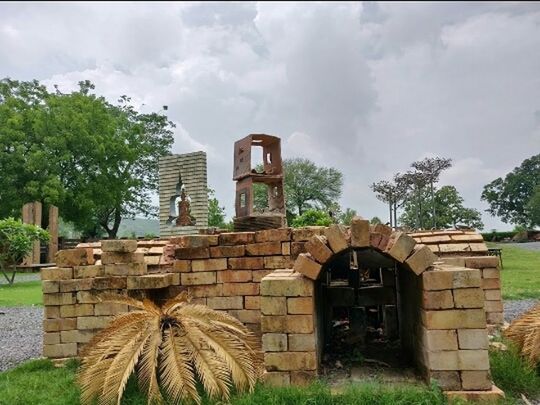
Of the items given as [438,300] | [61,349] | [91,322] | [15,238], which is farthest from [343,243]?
[15,238]

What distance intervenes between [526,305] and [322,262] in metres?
6.47

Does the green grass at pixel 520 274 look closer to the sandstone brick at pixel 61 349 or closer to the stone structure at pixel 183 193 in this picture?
the stone structure at pixel 183 193

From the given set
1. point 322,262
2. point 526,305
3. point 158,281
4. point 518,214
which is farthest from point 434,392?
point 518,214

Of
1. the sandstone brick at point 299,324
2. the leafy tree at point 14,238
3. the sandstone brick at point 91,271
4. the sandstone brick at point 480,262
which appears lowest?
the sandstone brick at point 299,324

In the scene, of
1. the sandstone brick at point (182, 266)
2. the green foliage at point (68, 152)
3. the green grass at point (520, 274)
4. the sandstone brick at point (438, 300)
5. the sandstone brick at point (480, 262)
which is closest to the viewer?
the sandstone brick at point (438, 300)

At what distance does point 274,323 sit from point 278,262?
4.51 feet

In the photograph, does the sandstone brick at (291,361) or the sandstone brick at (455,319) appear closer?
the sandstone brick at (455,319)

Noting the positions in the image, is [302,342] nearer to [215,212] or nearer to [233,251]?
[233,251]

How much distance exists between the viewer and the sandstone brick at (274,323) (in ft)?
12.8

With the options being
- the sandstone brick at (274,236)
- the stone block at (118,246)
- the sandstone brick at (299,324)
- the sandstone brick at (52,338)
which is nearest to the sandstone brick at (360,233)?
the sandstone brick at (299,324)

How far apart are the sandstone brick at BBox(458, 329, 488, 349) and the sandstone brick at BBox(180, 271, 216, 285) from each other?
2663 millimetres

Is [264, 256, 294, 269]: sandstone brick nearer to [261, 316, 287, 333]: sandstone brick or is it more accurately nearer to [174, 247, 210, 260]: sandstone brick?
[174, 247, 210, 260]: sandstone brick

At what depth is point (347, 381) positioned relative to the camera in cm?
404

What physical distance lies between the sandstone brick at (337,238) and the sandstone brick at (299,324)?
0.61m
